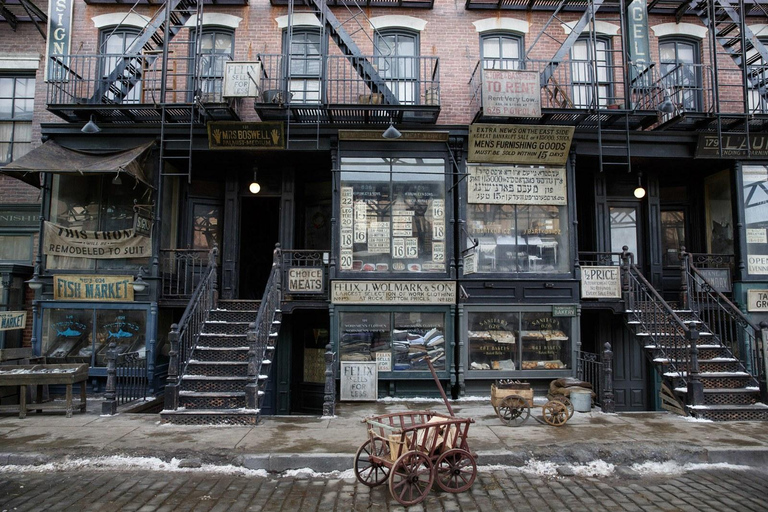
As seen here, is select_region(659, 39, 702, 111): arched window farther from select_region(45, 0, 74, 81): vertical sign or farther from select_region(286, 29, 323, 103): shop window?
select_region(45, 0, 74, 81): vertical sign

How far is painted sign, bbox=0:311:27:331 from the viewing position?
36.4 ft

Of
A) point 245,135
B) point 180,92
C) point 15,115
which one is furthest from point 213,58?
point 15,115

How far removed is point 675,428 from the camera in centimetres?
859

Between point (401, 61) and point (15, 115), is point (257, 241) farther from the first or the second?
point (15, 115)

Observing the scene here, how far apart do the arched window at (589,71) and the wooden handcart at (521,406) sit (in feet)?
24.2

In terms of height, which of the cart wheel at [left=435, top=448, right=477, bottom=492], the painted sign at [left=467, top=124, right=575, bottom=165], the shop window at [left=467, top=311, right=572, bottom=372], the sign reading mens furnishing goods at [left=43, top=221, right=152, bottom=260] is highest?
the painted sign at [left=467, top=124, right=575, bottom=165]

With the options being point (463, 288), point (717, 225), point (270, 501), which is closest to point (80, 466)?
point (270, 501)

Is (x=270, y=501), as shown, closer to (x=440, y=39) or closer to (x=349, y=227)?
(x=349, y=227)

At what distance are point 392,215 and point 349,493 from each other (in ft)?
23.0

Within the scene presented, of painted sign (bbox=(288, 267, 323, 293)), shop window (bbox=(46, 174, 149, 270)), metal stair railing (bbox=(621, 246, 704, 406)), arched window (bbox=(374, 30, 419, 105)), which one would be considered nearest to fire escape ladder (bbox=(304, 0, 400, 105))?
arched window (bbox=(374, 30, 419, 105))

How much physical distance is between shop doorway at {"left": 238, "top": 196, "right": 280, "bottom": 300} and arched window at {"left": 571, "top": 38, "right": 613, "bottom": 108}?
8.79 m

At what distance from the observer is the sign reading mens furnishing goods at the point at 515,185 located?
39.3 ft

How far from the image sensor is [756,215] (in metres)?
12.4

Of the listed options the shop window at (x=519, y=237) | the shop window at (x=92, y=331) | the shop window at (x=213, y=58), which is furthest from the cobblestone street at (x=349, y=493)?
the shop window at (x=213, y=58)
